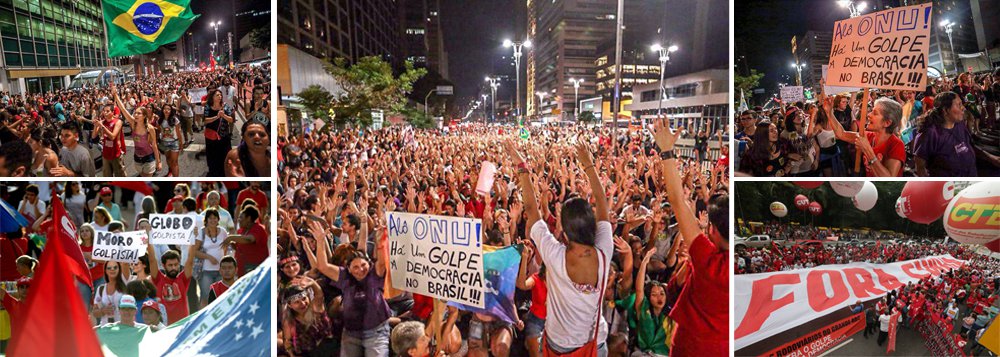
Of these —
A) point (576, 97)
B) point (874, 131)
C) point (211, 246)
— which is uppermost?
point (576, 97)

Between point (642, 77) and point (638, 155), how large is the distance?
48cm

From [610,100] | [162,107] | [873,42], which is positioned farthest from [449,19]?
[873,42]

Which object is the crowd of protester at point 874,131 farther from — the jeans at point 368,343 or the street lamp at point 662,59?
the jeans at point 368,343

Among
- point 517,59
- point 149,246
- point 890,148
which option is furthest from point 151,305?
point 890,148

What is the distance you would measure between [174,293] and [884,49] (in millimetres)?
4506

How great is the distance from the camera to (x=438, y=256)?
3.64 m

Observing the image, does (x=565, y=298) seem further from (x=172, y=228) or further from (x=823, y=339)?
(x=172, y=228)

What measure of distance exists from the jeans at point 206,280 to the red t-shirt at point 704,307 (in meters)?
2.83

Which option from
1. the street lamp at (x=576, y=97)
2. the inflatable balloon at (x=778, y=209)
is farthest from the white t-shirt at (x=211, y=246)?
the inflatable balloon at (x=778, y=209)

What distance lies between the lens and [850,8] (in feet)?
11.4

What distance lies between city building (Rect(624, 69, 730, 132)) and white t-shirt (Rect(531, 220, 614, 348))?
31.6 inches

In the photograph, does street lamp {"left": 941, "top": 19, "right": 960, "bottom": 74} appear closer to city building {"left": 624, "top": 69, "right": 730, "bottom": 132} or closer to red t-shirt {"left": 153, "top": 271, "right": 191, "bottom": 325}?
city building {"left": 624, "top": 69, "right": 730, "bottom": 132}

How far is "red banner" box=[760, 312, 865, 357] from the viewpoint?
3.69 m

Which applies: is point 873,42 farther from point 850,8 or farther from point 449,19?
point 449,19
